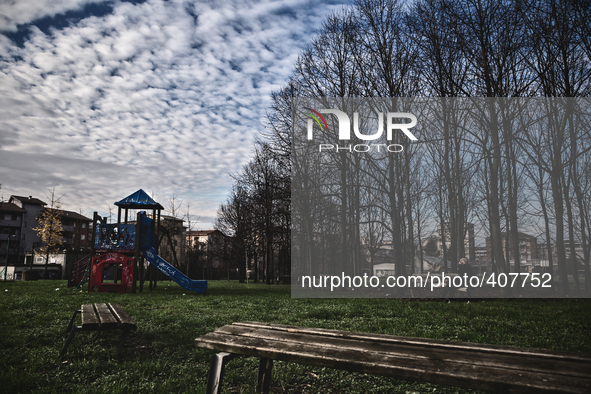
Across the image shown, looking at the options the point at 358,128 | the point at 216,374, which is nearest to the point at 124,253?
the point at 358,128

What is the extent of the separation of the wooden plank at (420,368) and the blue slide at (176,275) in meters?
13.3

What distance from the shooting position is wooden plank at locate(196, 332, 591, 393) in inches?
64.2

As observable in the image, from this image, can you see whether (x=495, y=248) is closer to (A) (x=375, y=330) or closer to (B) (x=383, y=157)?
(B) (x=383, y=157)

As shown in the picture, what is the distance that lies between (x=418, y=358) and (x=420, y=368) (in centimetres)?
17

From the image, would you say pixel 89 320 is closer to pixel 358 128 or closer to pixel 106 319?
pixel 106 319

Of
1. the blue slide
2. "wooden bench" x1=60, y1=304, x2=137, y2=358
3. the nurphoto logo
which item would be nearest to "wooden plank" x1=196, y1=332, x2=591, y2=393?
"wooden bench" x1=60, y1=304, x2=137, y2=358

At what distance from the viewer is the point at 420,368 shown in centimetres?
187

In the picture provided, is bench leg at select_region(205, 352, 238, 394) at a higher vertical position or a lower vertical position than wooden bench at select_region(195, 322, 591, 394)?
lower

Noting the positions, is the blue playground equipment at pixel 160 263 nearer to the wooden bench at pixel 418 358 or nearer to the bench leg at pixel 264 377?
the bench leg at pixel 264 377

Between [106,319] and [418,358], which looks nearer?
[418,358]

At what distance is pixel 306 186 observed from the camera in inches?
735

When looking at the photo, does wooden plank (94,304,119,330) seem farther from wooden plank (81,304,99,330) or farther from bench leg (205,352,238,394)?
bench leg (205,352,238,394)

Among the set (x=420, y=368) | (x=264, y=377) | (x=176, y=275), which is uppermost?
(x=420, y=368)

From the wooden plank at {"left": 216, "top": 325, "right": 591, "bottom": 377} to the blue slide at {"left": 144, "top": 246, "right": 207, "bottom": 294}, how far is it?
13.0 meters
